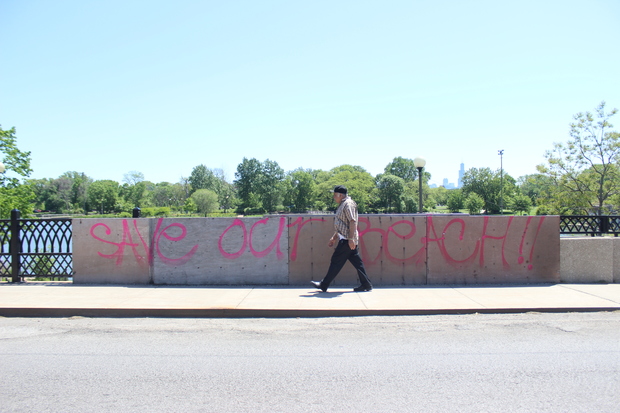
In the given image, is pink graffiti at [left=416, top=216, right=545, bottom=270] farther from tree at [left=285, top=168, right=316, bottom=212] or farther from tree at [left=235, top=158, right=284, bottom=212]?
tree at [left=235, top=158, right=284, bottom=212]

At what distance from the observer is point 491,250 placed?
8.51 meters

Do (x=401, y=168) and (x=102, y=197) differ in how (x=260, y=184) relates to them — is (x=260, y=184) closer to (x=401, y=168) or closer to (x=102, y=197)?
(x=401, y=168)

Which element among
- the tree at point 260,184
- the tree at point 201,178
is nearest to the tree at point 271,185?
the tree at point 260,184

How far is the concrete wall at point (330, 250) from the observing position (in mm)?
8438

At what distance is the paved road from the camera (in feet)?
11.6

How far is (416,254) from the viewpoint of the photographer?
27.7ft

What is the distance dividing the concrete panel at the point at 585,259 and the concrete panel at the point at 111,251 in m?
8.73

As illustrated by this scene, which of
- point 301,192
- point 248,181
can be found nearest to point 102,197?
point 248,181

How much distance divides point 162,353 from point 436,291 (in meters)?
5.16

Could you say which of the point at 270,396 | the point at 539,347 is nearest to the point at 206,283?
the point at 270,396

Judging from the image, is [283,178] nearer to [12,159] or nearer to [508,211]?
[508,211]

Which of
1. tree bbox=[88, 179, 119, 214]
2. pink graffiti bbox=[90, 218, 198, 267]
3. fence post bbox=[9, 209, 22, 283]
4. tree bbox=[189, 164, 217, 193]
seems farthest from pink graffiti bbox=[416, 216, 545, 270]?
tree bbox=[189, 164, 217, 193]

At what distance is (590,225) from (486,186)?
94118 mm

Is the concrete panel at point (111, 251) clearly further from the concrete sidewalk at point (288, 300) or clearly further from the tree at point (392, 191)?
the tree at point (392, 191)
